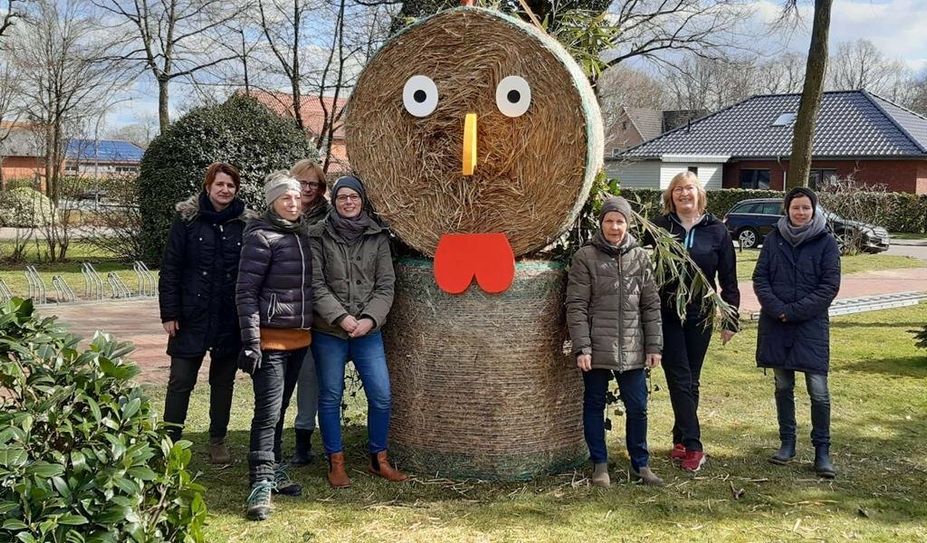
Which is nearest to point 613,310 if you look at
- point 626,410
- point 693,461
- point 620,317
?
point 620,317

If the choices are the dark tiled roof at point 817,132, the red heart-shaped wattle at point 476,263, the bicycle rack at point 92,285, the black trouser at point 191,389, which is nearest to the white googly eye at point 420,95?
the red heart-shaped wattle at point 476,263

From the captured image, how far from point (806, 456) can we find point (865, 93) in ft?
103

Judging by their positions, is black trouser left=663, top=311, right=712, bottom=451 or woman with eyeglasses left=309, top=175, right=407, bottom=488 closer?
woman with eyeglasses left=309, top=175, right=407, bottom=488

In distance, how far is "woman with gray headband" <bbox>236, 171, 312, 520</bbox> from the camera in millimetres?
4211

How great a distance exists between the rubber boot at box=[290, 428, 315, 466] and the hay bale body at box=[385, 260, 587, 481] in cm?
63

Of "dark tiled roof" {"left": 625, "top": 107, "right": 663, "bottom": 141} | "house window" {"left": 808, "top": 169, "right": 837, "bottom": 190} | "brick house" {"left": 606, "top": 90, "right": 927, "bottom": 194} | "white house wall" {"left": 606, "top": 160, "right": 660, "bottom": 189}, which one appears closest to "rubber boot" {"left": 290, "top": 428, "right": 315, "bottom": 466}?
"brick house" {"left": 606, "top": 90, "right": 927, "bottom": 194}

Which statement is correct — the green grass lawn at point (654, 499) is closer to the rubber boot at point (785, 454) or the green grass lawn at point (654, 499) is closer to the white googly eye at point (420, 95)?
the rubber boot at point (785, 454)

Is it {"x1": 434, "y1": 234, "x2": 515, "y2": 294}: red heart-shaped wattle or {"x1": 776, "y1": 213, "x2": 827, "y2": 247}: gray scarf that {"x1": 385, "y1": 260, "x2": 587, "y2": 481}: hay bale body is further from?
{"x1": 776, "y1": 213, "x2": 827, "y2": 247}: gray scarf

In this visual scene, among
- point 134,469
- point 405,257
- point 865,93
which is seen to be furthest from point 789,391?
point 865,93

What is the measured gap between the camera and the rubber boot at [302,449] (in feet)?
16.3

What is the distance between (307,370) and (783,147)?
2980 centimetres

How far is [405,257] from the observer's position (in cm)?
477

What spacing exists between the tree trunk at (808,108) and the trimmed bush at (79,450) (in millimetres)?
9183

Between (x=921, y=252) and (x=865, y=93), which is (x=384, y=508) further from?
(x=865, y=93)
